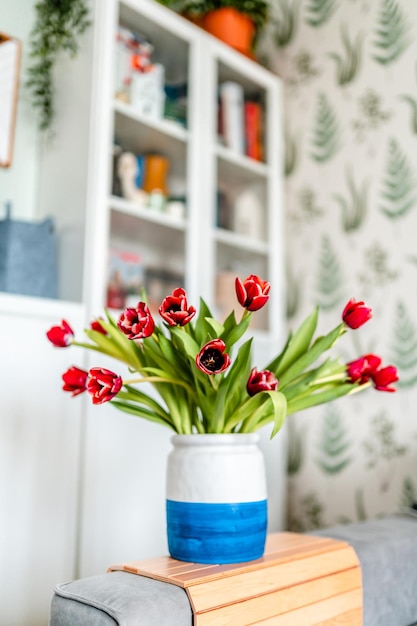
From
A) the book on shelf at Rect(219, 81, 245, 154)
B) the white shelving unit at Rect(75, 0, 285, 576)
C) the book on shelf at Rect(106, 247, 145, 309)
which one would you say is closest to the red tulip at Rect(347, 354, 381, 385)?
the white shelving unit at Rect(75, 0, 285, 576)

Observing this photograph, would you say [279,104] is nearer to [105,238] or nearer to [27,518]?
[105,238]

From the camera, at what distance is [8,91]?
1947 mm

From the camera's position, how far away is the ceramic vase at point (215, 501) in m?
1.05

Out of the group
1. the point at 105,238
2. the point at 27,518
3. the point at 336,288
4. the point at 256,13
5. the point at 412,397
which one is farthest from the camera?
the point at 256,13

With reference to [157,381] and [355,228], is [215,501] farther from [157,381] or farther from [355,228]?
[355,228]

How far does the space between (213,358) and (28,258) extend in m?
1.01

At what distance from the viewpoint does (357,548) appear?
128cm

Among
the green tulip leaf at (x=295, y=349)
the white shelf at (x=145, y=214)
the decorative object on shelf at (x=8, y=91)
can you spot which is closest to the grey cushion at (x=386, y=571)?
the green tulip leaf at (x=295, y=349)

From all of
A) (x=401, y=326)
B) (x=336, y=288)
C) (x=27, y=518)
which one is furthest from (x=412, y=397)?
(x=27, y=518)

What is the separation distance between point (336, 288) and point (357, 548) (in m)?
1.17

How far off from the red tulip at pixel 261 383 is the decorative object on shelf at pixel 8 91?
1253 millimetres

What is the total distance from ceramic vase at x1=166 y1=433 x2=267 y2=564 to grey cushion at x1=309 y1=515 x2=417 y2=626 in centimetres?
29

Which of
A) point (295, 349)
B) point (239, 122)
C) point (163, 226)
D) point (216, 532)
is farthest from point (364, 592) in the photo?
point (239, 122)

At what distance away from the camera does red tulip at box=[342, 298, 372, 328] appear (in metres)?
1.11
